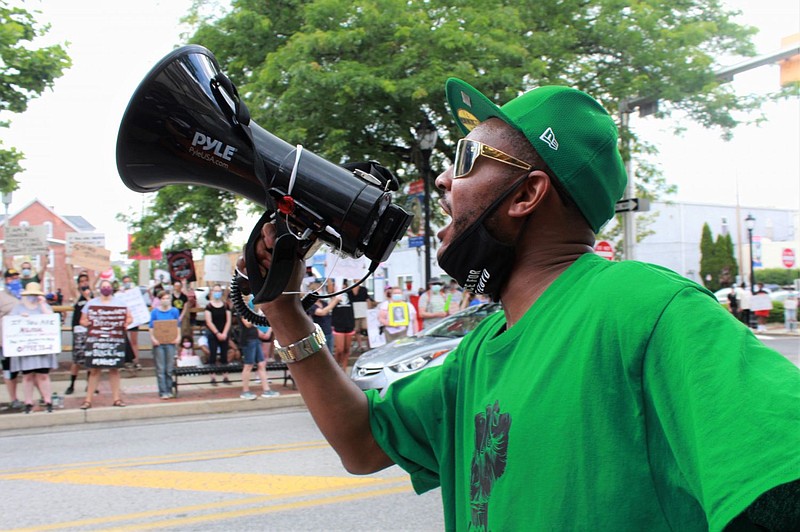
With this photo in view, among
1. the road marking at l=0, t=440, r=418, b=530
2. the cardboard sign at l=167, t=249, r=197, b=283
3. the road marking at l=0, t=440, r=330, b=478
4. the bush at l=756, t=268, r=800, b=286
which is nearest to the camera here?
the road marking at l=0, t=440, r=418, b=530

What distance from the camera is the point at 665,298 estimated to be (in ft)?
3.65

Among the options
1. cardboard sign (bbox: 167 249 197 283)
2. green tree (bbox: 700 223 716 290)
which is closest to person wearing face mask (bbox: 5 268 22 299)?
cardboard sign (bbox: 167 249 197 283)

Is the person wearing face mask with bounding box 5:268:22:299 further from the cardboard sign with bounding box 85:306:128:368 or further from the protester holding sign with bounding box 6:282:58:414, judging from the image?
the cardboard sign with bounding box 85:306:128:368

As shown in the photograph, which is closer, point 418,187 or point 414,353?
point 414,353

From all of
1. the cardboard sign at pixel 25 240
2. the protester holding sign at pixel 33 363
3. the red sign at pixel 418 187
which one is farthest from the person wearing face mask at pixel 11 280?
the red sign at pixel 418 187

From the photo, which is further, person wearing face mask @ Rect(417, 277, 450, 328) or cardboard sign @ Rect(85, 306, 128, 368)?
person wearing face mask @ Rect(417, 277, 450, 328)

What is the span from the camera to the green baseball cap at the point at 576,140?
1.46 metres

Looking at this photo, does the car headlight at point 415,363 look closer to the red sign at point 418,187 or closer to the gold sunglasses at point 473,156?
the red sign at point 418,187

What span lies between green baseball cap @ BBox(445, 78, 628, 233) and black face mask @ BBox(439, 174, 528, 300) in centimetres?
10

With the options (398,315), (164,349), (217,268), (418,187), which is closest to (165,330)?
(164,349)

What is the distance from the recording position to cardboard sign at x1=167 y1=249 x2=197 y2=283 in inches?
707

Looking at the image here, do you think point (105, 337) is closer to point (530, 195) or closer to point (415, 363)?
point (415, 363)

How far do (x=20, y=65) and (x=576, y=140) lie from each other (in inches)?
477

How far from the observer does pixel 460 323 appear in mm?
9945
